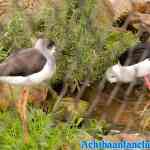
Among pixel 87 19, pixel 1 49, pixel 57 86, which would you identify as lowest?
pixel 57 86

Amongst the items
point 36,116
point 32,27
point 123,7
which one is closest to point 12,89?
point 36,116

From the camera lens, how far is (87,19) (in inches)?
150

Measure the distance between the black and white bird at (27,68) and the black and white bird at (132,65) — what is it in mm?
606

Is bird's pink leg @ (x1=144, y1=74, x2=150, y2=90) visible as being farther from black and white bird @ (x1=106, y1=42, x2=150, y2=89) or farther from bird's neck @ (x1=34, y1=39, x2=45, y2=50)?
bird's neck @ (x1=34, y1=39, x2=45, y2=50)

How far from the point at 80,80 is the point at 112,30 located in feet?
1.58

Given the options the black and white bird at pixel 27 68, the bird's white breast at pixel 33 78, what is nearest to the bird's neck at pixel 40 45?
the black and white bird at pixel 27 68

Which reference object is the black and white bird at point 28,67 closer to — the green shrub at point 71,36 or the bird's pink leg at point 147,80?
the green shrub at point 71,36

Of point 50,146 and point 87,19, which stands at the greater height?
point 87,19

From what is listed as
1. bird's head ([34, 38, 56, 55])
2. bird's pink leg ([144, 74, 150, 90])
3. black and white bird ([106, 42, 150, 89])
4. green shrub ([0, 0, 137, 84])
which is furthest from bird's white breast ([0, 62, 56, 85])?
bird's pink leg ([144, 74, 150, 90])

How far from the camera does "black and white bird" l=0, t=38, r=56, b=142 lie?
3109mm

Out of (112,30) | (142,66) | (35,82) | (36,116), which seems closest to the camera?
(35,82)

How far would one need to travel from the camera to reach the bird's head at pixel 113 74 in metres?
3.91

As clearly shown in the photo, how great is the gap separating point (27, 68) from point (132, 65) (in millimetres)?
939

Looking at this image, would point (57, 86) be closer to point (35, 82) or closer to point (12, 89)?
point (12, 89)
